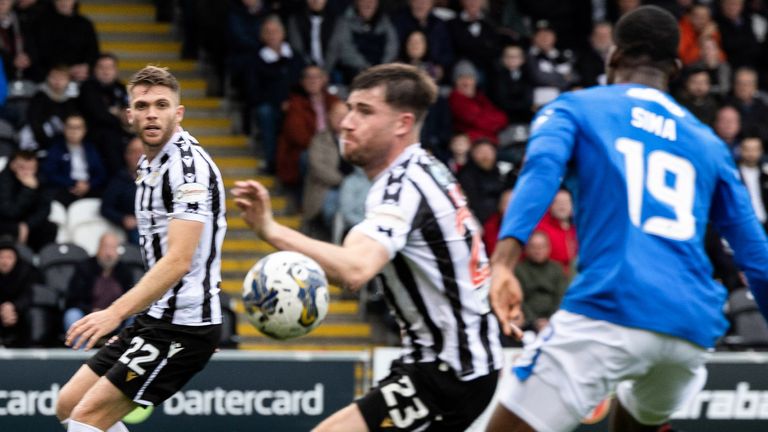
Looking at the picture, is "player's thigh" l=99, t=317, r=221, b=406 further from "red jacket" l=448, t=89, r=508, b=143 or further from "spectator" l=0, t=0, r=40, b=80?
"red jacket" l=448, t=89, r=508, b=143

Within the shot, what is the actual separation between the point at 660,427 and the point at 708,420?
481 centimetres

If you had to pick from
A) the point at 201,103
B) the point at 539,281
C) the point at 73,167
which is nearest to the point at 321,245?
the point at 539,281

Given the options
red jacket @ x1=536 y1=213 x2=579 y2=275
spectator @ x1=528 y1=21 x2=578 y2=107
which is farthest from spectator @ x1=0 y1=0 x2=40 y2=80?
red jacket @ x1=536 y1=213 x2=579 y2=275

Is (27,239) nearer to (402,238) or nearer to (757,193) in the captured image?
(757,193)

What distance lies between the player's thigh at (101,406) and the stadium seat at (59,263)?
6.16 meters

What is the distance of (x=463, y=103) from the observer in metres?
15.2

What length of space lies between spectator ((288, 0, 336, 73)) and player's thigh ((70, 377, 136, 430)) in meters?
9.27

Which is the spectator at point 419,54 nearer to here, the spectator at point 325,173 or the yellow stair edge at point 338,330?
the spectator at point 325,173

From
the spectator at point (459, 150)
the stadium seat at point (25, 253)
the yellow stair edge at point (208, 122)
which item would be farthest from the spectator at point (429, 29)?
the stadium seat at point (25, 253)

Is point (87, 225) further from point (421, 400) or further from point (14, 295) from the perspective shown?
point (421, 400)

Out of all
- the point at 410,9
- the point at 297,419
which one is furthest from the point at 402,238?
the point at 410,9

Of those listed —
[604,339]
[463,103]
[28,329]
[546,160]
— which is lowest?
[28,329]

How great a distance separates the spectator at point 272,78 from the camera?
1505 centimetres

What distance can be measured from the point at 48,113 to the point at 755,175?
24.1 feet
